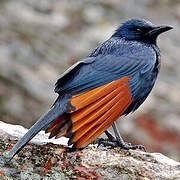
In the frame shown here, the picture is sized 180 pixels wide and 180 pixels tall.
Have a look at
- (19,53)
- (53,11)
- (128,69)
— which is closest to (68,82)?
(128,69)

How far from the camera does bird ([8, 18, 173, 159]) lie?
5867 mm

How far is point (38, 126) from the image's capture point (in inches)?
227

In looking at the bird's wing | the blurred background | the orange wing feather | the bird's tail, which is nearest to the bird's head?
the bird's wing

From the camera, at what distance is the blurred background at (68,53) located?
11.3 meters

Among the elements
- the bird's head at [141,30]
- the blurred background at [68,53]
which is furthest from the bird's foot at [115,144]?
the blurred background at [68,53]

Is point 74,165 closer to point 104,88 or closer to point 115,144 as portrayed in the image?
point 115,144

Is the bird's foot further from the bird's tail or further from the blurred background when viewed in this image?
the blurred background

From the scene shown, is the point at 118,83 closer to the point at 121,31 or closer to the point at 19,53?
the point at 121,31

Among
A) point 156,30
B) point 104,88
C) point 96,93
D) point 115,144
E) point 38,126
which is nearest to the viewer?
point 38,126

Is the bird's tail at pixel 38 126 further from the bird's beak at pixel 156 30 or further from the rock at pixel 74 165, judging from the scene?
the bird's beak at pixel 156 30

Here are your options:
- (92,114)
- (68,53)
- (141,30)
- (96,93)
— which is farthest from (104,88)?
(68,53)

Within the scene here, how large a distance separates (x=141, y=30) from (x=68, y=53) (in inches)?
244

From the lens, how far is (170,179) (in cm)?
579

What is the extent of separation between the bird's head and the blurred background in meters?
4.09
